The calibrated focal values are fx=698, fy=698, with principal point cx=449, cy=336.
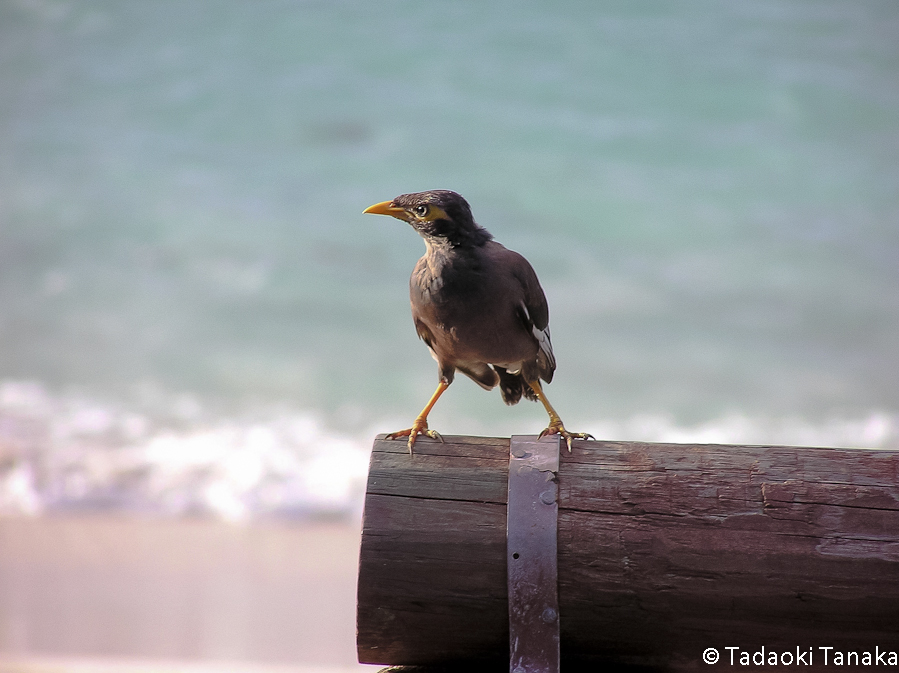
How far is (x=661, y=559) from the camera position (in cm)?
156

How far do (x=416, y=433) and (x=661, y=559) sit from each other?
0.72 m

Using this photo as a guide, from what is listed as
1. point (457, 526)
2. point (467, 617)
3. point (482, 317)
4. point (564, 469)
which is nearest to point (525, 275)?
point (482, 317)

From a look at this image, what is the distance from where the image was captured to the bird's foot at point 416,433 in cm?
188

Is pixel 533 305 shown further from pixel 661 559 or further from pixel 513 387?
pixel 661 559

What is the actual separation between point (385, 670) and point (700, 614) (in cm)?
79

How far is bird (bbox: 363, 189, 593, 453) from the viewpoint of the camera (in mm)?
2193

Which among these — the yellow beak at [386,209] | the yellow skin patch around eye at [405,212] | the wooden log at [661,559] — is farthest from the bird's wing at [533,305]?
the wooden log at [661,559]

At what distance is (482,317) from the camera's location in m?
Answer: 2.20

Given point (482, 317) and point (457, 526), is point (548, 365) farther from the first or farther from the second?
point (457, 526)

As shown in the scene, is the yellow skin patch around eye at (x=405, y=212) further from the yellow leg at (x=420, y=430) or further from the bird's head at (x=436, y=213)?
the yellow leg at (x=420, y=430)

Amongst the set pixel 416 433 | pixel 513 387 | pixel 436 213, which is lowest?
pixel 416 433

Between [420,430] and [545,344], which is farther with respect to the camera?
[545,344]

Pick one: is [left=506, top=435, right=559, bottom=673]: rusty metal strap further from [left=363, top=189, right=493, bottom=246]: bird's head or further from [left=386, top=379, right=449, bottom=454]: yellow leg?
[left=363, top=189, right=493, bottom=246]: bird's head

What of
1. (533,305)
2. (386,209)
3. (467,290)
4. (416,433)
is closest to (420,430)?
(416,433)
